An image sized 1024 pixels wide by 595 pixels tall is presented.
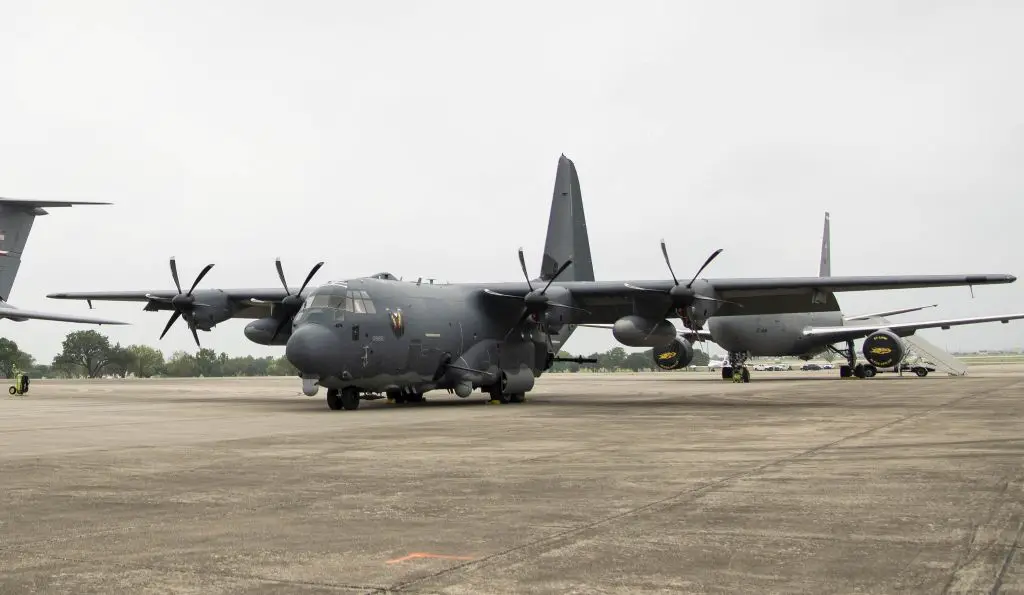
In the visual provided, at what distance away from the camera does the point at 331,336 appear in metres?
24.3

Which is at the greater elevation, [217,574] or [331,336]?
[331,336]

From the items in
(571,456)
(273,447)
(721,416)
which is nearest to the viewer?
(571,456)

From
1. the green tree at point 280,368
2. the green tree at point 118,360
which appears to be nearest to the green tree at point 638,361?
the green tree at point 280,368

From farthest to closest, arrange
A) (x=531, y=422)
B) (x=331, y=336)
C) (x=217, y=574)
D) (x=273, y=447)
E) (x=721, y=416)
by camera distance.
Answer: (x=331, y=336), (x=721, y=416), (x=531, y=422), (x=273, y=447), (x=217, y=574)

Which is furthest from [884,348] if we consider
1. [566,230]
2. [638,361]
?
[638,361]

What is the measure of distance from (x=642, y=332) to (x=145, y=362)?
69180 millimetres

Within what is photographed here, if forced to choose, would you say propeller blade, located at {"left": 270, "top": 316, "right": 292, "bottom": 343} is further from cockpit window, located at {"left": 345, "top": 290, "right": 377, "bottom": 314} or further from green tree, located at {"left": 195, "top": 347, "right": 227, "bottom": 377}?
green tree, located at {"left": 195, "top": 347, "right": 227, "bottom": 377}

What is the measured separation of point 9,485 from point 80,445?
15.9 feet

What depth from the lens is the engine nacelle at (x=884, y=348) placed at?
5156 centimetres

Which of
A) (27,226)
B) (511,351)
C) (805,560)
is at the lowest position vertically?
(805,560)

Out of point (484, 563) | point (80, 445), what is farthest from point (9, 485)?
point (484, 563)

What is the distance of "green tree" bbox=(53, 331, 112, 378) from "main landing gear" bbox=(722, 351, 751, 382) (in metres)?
58.7

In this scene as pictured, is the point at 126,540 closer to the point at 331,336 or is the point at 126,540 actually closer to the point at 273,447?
the point at 273,447

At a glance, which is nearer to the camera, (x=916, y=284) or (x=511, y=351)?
(x=916, y=284)
